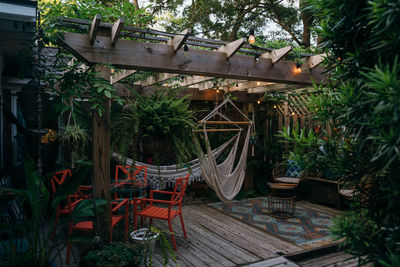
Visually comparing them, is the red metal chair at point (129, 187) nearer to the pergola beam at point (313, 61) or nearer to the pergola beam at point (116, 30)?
the pergola beam at point (116, 30)

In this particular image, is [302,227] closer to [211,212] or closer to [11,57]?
[211,212]

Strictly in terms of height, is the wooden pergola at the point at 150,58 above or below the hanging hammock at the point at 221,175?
above

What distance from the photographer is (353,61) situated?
1.34m

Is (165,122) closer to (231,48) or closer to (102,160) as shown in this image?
(102,160)

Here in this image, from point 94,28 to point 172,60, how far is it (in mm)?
756

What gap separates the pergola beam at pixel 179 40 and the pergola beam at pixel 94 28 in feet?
2.27

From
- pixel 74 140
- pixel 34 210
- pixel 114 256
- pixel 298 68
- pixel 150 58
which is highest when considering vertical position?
pixel 298 68

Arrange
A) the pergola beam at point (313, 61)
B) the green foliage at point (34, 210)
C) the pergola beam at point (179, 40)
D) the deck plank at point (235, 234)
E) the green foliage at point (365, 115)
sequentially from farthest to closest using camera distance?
the pergola beam at point (313, 61)
the deck plank at point (235, 234)
the pergola beam at point (179, 40)
the green foliage at point (34, 210)
the green foliage at point (365, 115)

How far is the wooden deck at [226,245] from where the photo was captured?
2.69 meters

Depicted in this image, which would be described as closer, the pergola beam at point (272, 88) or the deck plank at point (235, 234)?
the deck plank at point (235, 234)

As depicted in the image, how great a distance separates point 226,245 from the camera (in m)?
3.07

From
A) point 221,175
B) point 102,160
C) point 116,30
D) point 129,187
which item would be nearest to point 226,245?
point 221,175

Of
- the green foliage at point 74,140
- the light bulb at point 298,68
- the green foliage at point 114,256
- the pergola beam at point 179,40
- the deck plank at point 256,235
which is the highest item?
the pergola beam at point 179,40

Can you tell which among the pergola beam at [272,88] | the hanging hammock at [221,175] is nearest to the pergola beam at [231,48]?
the hanging hammock at [221,175]
